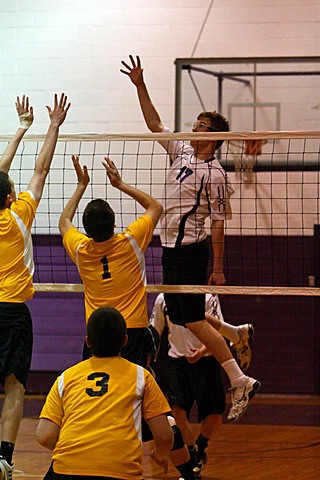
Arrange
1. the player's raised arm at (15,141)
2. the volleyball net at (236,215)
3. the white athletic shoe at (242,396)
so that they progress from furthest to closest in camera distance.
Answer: the volleyball net at (236,215), the white athletic shoe at (242,396), the player's raised arm at (15,141)

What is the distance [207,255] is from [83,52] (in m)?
5.24

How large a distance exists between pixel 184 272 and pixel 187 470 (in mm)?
1495

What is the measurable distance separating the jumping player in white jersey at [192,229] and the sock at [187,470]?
2.03 feet

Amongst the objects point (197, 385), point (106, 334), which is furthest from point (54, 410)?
point (197, 385)

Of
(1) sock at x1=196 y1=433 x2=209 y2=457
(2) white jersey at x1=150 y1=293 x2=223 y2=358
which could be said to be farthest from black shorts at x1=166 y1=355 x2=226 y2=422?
(1) sock at x1=196 y1=433 x2=209 y2=457

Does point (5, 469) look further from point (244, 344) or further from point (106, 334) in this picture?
point (244, 344)

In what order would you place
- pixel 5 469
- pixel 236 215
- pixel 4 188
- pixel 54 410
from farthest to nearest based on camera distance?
pixel 236 215 → pixel 4 188 → pixel 5 469 → pixel 54 410

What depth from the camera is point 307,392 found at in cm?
1036

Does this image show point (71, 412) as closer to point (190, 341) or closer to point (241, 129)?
point (190, 341)

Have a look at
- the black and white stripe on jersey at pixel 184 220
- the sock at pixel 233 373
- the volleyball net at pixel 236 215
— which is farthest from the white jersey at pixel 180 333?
the volleyball net at pixel 236 215

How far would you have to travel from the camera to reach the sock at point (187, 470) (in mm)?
5676

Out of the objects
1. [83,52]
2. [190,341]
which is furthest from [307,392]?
[83,52]

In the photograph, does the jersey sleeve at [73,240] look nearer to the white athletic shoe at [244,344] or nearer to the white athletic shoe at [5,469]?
the white athletic shoe at [5,469]

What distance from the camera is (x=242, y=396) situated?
6258 millimetres
